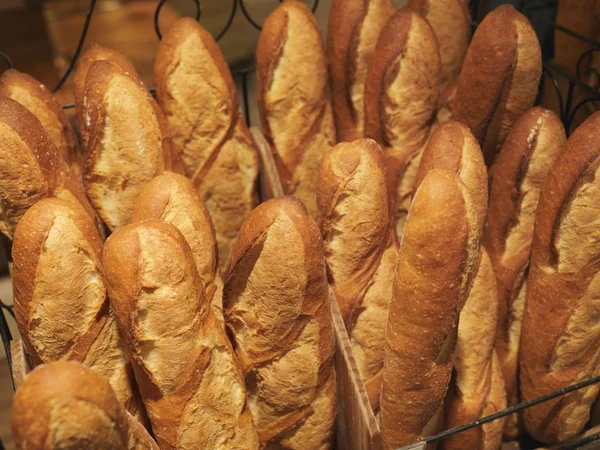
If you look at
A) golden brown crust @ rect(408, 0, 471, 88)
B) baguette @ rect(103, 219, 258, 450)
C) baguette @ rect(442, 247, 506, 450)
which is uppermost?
golden brown crust @ rect(408, 0, 471, 88)

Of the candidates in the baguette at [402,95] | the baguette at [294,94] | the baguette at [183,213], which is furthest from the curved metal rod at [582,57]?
the baguette at [183,213]

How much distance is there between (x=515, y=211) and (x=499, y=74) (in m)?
0.21

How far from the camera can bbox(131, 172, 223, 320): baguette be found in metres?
0.76

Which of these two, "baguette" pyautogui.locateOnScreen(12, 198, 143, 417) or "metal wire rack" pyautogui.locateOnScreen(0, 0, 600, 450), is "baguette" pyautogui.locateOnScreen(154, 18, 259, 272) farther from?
"baguette" pyautogui.locateOnScreen(12, 198, 143, 417)

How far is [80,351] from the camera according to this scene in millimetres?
725

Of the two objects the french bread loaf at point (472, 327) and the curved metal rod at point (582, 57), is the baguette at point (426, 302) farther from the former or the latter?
the curved metal rod at point (582, 57)

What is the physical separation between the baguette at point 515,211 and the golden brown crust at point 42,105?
68 cm

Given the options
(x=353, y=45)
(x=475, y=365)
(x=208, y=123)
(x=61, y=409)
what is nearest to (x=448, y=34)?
(x=353, y=45)

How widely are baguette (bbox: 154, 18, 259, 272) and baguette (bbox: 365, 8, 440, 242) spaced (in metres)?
0.24

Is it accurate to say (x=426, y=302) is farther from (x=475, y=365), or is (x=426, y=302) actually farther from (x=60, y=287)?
(x=60, y=287)

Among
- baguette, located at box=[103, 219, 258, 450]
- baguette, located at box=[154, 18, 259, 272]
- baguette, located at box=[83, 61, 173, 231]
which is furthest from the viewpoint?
baguette, located at box=[154, 18, 259, 272]

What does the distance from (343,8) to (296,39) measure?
11 cm

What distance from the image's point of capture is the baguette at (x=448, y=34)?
1.06m

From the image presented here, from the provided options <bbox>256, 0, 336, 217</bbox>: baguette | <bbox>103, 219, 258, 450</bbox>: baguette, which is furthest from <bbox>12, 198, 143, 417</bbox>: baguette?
<bbox>256, 0, 336, 217</bbox>: baguette
